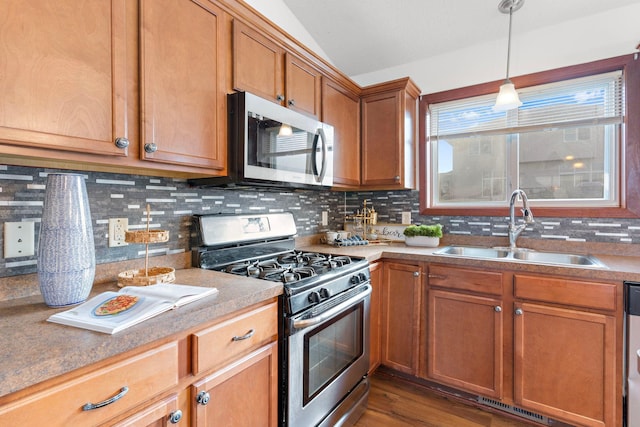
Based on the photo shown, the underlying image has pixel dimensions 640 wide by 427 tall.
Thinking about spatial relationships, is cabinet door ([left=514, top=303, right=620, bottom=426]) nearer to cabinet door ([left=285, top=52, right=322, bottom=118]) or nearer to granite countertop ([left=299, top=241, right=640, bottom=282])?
granite countertop ([left=299, top=241, right=640, bottom=282])

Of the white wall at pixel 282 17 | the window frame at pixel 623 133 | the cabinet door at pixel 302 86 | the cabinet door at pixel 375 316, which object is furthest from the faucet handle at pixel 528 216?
the white wall at pixel 282 17

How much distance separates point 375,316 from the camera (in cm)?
211

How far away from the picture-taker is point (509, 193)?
2371mm

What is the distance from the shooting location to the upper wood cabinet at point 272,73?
150 centimetres

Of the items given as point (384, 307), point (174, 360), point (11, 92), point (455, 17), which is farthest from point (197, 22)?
point (384, 307)

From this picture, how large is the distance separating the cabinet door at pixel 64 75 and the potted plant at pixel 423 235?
197cm

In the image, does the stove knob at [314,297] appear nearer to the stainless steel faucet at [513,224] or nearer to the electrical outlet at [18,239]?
the electrical outlet at [18,239]

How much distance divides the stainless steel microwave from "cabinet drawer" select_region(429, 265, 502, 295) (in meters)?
0.92

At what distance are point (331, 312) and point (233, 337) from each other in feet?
1.81

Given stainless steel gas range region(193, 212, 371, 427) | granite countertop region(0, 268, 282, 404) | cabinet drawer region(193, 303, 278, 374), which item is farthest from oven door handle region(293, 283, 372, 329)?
granite countertop region(0, 268, 282, 404)

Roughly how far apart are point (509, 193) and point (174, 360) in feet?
8.04

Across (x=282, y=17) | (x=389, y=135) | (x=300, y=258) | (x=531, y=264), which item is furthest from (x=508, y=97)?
(x=282, y=17)

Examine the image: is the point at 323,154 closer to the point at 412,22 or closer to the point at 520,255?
the point at 412,22

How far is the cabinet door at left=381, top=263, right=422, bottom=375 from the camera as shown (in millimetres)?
2041
